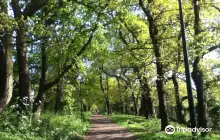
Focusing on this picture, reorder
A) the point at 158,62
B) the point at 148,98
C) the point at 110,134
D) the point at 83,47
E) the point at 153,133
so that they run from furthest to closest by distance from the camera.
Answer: the point at 148,98 → the point at 83,47 → the point at 110,134 → the point at 158,62 → the point at 153,133

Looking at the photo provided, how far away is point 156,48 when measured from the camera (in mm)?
19031

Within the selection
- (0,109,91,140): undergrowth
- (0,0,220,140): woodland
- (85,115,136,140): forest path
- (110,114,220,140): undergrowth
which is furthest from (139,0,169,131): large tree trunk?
(0,109,91,140): undergrowth

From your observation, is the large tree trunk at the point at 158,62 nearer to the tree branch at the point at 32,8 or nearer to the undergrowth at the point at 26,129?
the undergrowth at the point at 26,129

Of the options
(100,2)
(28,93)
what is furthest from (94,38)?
(28,93)

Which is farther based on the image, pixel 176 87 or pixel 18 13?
pixel 176 87

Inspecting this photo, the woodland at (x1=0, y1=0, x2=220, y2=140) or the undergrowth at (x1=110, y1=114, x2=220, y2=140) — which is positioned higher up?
the woodland at (x1=0, y1=0, x2=220, y2=140)

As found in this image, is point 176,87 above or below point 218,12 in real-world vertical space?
below

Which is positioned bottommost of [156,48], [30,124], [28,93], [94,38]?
[30,124]

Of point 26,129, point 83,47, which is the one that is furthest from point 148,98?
point 26,129

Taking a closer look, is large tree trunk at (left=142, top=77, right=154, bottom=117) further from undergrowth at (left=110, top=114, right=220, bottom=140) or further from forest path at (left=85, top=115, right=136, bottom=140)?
forest path at (left=85, top=115, right=136, bottom=140)

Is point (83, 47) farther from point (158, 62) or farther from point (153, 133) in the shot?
point (153, 133)

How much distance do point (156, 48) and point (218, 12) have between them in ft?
20.6

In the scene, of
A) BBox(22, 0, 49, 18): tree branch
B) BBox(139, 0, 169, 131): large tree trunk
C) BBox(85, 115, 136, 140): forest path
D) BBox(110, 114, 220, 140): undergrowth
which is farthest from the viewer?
BBox(139, 0, 169, 131): large tree trunk

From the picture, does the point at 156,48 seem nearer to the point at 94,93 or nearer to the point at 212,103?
the point at 212,103
